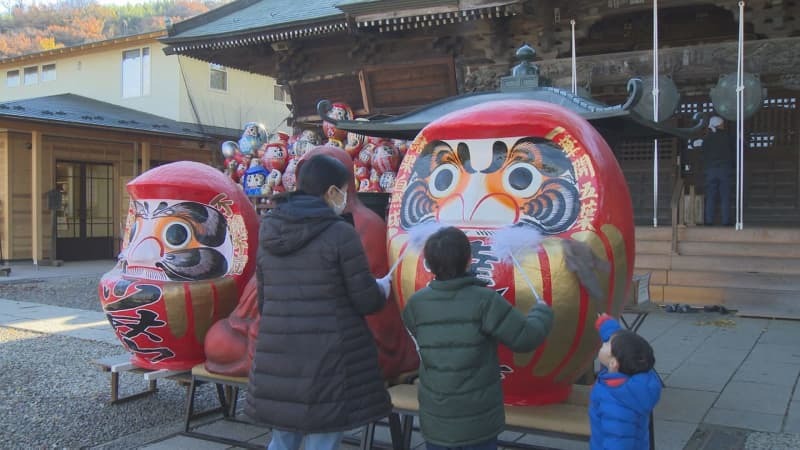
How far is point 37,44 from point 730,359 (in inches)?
1764

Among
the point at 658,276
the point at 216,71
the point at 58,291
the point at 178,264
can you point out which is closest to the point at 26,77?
the point at 216,71

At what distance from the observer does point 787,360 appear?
6.07 metres

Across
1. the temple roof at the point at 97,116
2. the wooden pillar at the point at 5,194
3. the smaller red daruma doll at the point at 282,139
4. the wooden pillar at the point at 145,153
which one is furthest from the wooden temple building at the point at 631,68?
the wooden pillar at the point at 5,194

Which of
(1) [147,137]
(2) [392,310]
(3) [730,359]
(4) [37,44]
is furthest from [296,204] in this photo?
(4) [37,44]

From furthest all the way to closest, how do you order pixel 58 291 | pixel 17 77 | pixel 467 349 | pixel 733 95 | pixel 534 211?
pixel 17 77, pixel 58 291, pixel 733 95, pixel 534 211, pixel 467 349

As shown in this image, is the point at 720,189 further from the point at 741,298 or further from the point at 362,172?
the point at 362,172

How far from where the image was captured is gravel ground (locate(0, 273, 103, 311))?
10641mm

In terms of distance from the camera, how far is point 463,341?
256cm

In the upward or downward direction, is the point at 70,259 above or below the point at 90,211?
below

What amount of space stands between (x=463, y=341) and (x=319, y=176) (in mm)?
907

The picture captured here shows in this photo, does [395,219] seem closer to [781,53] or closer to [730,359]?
[730,359]

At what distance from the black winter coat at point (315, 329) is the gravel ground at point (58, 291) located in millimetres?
8148

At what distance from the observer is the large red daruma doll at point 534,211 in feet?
10.0

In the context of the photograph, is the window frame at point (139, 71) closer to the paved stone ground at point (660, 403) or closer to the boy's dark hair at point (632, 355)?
the paved stone ground at point (660, 403)
